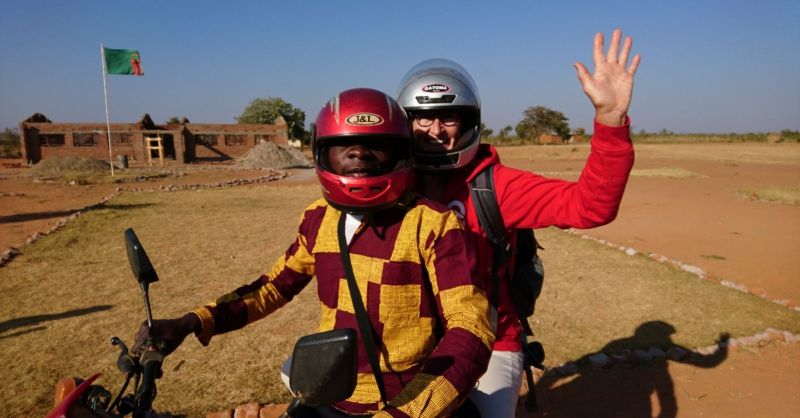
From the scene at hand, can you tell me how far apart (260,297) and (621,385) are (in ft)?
14.3

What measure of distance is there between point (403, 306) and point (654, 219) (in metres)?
14.0

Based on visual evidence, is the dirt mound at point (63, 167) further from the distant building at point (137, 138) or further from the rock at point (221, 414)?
the rock at point (221, 414)

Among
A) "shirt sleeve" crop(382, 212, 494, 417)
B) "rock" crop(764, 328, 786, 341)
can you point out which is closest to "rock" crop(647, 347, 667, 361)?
"rock" crop(764, 328, 786, 341)

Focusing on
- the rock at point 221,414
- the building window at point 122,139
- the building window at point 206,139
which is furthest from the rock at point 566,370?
the building window at point 206,139

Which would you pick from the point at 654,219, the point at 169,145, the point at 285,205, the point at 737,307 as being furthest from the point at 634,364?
the point at 169,145

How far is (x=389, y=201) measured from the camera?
2082 mm

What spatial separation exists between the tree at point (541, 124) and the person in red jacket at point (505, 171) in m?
80.2

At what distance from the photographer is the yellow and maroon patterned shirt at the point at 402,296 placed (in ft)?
6.08

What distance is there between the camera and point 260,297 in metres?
2.38

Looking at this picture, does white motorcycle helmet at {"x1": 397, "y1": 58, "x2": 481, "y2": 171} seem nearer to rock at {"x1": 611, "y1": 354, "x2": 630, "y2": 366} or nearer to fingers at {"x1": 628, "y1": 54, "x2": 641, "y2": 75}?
fingers at {"x1": 628, "y1": 54, "x2": 641, "y2": 75}

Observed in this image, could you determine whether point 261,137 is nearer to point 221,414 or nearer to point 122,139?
point 122,139

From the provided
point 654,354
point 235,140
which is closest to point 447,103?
point 654,354

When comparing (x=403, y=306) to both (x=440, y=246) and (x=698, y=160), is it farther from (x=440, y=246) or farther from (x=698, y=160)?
(x=698, y=160)

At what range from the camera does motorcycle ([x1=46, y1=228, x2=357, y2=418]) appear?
1233 millimetres
